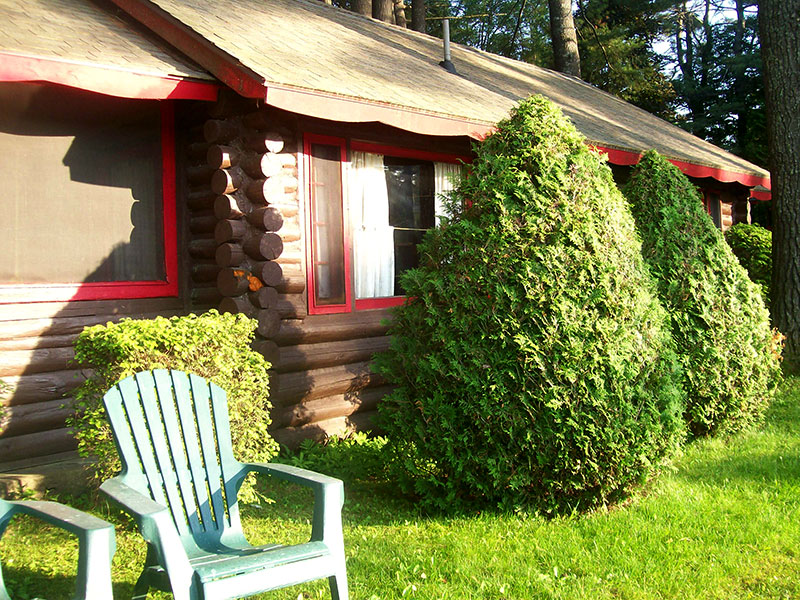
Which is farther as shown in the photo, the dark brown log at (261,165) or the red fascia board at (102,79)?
the dark brown log at (261,165)

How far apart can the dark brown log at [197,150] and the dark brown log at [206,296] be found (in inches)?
45.3

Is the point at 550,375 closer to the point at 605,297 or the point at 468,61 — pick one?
the point at 605,297

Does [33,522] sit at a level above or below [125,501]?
below

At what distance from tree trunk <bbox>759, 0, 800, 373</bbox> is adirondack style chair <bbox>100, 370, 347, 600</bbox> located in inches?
323

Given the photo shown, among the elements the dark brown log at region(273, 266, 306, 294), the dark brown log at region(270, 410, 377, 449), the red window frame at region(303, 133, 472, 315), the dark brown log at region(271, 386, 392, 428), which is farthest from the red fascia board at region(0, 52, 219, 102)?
the dark brown log at region(270, 410, 377, 449)

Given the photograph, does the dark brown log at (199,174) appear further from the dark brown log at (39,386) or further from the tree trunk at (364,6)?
the tree trunk at (364,6)

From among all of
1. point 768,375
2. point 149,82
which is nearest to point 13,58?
point 149,82

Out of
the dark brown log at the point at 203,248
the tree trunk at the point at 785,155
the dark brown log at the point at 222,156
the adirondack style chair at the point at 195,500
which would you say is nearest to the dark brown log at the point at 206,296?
the dark brown log at the point at 203,248

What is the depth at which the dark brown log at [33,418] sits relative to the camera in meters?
5.45

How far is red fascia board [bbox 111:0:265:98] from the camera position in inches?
219

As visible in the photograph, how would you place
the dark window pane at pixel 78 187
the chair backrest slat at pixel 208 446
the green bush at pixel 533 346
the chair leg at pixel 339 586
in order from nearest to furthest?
the chair leg at pixel 339 586
the chair backrest slat at pixel 208 446
the green bush at pixel 533 346
the dark window pane at pixel 78 187

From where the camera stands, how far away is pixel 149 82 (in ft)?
18.1

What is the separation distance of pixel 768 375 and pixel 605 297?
323 centimetres

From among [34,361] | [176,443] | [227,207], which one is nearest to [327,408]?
[227,207]
